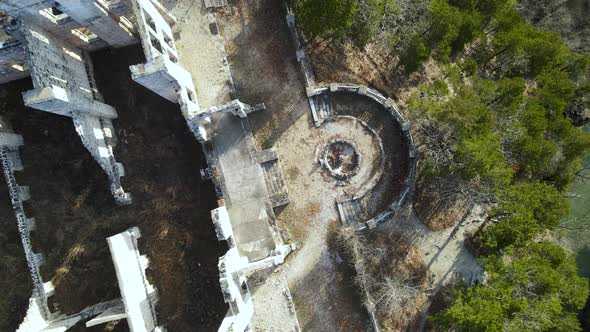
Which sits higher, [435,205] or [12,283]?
[12,283]

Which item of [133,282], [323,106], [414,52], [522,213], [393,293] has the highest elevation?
[414,52]

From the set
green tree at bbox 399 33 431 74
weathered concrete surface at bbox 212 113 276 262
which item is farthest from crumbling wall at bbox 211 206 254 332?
→ green tree at bbox 399 33 431 74

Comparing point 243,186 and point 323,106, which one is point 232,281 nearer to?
point 243,186

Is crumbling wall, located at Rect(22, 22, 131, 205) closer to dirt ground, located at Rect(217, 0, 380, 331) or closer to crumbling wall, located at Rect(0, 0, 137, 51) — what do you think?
crumbling wall, located at Rect(0, 0, 137, 51)

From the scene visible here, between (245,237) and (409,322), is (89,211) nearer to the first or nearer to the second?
(245,237)

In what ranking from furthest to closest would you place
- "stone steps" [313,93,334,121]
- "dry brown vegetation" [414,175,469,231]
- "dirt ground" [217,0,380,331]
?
"dry brown vegetation" [414,175,469,231] → "stone steps" [313,93,334,121] → "dirt ground" [217,0,380,331]

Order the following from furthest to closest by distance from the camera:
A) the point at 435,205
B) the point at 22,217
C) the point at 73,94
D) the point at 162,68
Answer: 1. the point at 435,205
2. the point at 22,217
3. the point at 73,94
4. the point at 162,68

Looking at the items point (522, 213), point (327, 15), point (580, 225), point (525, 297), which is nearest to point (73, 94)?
point (327, 15)
